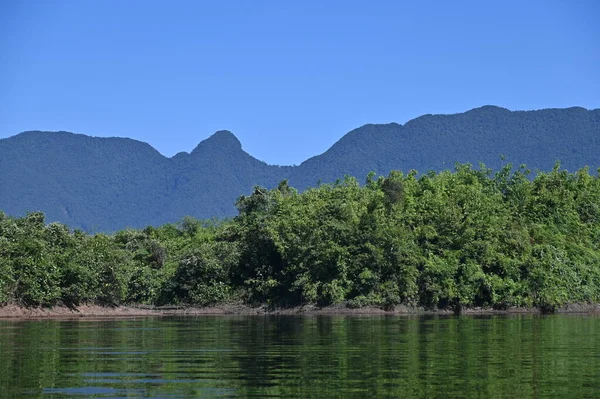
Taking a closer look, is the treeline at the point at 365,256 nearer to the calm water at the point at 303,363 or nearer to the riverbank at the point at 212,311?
the riverbank at the point at 212,311

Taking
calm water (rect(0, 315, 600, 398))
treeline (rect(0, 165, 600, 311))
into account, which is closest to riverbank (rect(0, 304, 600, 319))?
treeline (rect(0, 165, 600, 311))

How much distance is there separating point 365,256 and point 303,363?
40.0m

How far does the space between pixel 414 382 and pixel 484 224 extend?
47998 millimetres

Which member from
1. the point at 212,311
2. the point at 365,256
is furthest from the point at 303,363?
the point at 212,311

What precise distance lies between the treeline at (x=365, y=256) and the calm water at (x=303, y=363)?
77.1 feet

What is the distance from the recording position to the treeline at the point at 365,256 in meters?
62.1

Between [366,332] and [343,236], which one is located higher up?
[343,236]

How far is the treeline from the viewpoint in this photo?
62062mm

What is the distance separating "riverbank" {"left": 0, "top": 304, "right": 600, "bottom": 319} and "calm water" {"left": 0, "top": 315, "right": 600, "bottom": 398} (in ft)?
63.8

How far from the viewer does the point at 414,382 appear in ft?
68.8

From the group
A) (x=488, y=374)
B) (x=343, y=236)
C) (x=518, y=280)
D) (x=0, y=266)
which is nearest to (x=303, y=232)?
(x=343, y=236)

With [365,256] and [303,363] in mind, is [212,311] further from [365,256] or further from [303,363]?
[303,363]

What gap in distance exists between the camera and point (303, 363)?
25.2 metres

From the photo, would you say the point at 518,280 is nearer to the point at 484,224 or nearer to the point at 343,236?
the point at 484,224
